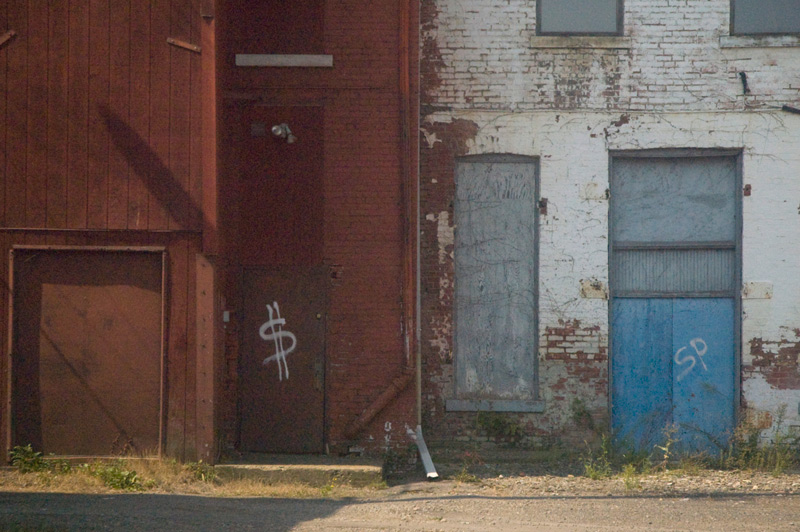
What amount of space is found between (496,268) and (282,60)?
143 inches

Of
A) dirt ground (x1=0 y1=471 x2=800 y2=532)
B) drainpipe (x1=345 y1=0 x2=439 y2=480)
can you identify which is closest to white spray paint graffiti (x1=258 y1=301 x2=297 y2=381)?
drainpipe (x1=345 y1=0 x2=439 y2=480)

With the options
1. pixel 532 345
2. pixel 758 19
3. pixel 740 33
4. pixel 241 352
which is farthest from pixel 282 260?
pixel 758 19

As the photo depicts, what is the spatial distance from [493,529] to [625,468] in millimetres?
2803

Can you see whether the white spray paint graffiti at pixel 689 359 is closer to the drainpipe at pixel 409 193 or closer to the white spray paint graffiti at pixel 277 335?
the drainpipe at pixel 409 193

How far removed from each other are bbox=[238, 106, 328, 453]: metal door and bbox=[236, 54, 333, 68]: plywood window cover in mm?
503

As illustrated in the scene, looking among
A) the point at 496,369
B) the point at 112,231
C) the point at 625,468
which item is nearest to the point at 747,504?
the point at 625,468

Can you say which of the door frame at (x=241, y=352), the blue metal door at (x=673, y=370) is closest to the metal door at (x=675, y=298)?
the blue metal door at (x=673, y=370)

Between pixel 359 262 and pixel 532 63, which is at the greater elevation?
pixel 532 63

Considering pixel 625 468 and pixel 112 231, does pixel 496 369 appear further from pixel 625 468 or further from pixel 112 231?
pixel 112 231

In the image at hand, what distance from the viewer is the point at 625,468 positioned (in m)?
8.55

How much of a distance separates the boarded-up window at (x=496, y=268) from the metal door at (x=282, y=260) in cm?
189

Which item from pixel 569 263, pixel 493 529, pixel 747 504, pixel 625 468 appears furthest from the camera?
pixel 569 263

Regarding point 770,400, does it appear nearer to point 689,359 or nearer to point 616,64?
point 689,359

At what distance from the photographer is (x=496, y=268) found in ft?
31.8
